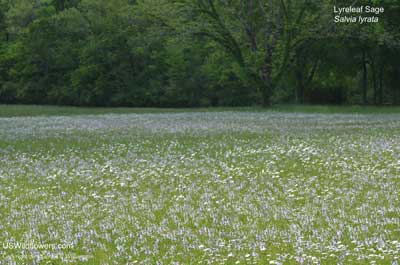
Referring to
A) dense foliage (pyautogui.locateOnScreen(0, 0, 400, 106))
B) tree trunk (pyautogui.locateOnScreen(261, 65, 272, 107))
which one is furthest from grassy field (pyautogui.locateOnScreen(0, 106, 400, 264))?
dense foliage (pyautogui.locateOnScreen(0, 0, 400, 106))

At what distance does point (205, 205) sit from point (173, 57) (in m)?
69.8

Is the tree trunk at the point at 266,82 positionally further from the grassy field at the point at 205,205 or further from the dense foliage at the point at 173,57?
the grassy field at the point at 205,205

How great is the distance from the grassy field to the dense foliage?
1609 inches

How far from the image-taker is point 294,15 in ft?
190

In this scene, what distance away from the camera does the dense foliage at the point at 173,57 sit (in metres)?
57.8

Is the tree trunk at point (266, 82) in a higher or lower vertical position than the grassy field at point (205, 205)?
higher

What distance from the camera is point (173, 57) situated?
257ft

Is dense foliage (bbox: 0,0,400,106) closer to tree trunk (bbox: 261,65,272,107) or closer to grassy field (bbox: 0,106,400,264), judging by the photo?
tree trunk (bbox: 261,65,272,107)

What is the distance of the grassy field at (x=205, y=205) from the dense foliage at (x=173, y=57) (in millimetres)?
40862

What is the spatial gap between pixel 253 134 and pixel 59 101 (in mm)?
60973

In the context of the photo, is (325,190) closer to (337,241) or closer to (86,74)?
(337,241)

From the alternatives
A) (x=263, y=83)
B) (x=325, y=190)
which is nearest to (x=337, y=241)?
(x=325, y=190)

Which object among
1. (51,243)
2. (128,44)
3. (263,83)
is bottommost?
(51,243)

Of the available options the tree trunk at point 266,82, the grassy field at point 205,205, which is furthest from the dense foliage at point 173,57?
the grassy field at point 205,205
